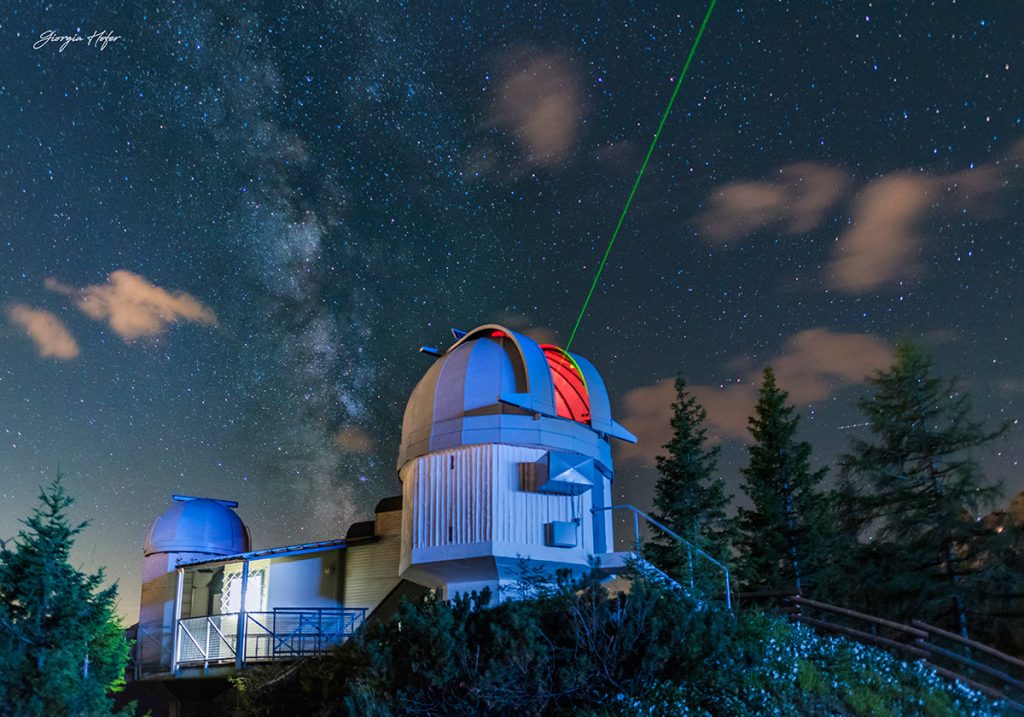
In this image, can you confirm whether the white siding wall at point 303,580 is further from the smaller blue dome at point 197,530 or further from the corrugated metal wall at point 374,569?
the smaller blue dome at point 197,530

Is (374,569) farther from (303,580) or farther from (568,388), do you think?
(568,388)

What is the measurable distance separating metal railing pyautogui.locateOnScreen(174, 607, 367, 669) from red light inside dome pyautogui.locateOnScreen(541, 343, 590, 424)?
22.8ft

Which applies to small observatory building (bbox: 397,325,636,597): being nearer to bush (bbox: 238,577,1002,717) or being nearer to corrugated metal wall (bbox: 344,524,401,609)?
bush (bbox: 238,577,1002,717)

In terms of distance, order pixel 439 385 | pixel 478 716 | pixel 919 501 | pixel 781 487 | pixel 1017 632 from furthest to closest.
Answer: pixel 781 487 → pixel 919 501 → pixel 1017 632 → pixel 439 385 → pixel 478 716

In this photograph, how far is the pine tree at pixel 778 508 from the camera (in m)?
24.7

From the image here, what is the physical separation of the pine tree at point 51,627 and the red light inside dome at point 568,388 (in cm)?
953

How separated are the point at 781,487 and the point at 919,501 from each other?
4.72 metres

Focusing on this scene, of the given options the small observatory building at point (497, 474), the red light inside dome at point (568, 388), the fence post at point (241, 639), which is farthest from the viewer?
the fence post at point (241, 639)

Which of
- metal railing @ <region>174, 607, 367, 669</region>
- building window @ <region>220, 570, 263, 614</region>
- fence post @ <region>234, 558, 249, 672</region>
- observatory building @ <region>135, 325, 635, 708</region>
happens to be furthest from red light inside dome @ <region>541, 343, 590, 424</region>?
building window @ <region>220, 570, 263, 614</region>

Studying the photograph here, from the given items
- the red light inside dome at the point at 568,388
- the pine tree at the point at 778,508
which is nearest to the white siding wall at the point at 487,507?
the red light inside dome at the point at 568,388

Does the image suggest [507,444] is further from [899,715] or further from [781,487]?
[781,487]

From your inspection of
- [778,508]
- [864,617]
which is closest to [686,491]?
[778,508]

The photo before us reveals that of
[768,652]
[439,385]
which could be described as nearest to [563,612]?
[768,652]

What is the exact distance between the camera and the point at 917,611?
21.5 m
